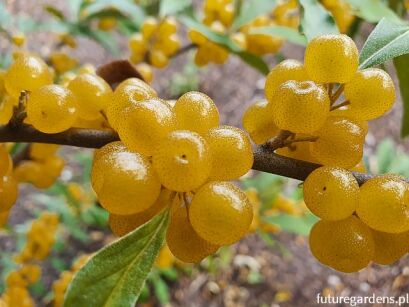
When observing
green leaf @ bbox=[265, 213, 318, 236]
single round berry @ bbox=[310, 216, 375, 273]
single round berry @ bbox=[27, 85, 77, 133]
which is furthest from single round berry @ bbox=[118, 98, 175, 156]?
green leaf @ bbox=[265, 213, 318, 236]

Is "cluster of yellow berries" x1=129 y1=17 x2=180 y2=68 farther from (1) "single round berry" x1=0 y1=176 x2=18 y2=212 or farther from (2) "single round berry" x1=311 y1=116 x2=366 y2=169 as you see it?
(2) "single round berry" x1=311 y1=116 x2=366 y2=169

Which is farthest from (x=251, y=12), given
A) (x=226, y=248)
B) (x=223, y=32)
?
(x=226, y=248)

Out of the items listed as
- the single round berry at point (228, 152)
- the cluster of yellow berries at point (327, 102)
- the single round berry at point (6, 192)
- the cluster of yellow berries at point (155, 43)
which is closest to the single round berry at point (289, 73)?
the cluster of yellow berries at point (327, 102)

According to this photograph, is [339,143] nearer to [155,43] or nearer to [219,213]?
[219,213]

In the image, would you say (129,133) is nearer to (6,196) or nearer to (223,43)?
(6,196)

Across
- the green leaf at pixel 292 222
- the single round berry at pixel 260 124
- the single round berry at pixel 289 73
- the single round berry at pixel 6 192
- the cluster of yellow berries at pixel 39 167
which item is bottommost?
the green leaf at pixel 292 222

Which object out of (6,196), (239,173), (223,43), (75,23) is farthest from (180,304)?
(239,173)

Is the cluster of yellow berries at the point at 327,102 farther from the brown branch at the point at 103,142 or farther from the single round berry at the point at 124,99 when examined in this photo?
the single round berry at the point at 124,99
